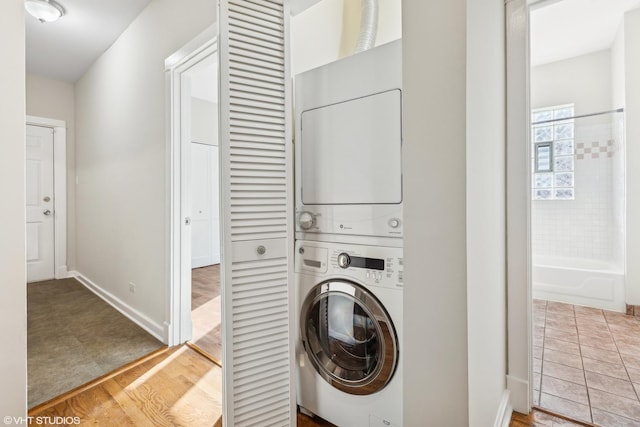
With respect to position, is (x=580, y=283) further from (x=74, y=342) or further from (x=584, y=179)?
(x=74, y=342)

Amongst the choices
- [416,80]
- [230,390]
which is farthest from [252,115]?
[230,390]

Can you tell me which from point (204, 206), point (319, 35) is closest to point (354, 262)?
point (319, 35)

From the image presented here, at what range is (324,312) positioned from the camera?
53.6 inches

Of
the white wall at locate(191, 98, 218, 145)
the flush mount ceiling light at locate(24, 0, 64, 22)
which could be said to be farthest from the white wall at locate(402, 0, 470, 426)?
the white wall at locate(191, 98, 218, 145)

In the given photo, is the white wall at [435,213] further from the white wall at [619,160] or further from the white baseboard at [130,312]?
the white wall at [619,160]

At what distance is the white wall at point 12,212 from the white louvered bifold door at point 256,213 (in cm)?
61

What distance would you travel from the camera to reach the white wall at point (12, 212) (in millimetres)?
894

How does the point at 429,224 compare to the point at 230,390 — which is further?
the point at 230,390

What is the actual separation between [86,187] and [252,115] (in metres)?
3.76

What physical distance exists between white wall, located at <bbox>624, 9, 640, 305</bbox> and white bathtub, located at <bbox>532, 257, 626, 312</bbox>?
85 millimetres

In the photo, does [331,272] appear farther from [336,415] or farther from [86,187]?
[86,187]

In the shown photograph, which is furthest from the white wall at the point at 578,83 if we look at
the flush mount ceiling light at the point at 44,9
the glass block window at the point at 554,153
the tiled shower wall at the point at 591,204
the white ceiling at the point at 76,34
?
the flush mount ceiling light at the point at 44,9

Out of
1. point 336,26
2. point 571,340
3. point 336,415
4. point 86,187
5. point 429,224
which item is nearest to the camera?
point 429,224

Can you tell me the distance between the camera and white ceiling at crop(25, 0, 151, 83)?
258cm
